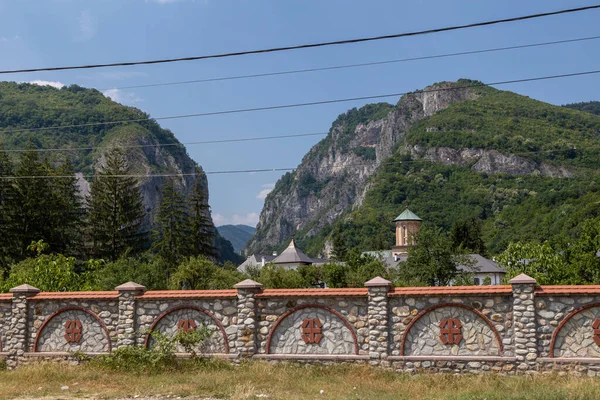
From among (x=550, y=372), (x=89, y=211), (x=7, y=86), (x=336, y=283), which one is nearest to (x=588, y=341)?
(x=550, y=372)

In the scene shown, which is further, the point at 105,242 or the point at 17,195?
the point at 105,242

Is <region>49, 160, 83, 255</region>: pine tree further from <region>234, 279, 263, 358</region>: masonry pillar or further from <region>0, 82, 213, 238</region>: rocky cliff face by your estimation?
<region>0, 82, 213, 238</region>: rocky cliff face

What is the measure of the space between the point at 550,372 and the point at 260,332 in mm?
6619

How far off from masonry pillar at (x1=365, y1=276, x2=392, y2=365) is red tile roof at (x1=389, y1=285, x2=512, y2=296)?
252 millimetres

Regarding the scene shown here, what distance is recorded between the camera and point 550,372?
44.6 feet

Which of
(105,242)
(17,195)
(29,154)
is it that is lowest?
(105,242)

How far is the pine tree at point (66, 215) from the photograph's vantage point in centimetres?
4684

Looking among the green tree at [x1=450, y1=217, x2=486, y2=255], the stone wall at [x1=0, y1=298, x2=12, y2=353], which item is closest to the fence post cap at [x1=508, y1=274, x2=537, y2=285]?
the stone wall at [x1=0, y1=298, x2=12, y2=353]

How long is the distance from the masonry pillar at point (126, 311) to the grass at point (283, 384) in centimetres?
121

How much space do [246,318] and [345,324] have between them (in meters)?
2.44

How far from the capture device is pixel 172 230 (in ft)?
182

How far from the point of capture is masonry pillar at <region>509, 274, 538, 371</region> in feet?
45.4

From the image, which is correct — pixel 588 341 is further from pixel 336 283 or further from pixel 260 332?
pixel 336 283

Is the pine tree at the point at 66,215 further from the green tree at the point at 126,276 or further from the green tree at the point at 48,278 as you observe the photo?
the green tree at the point at 48,278
